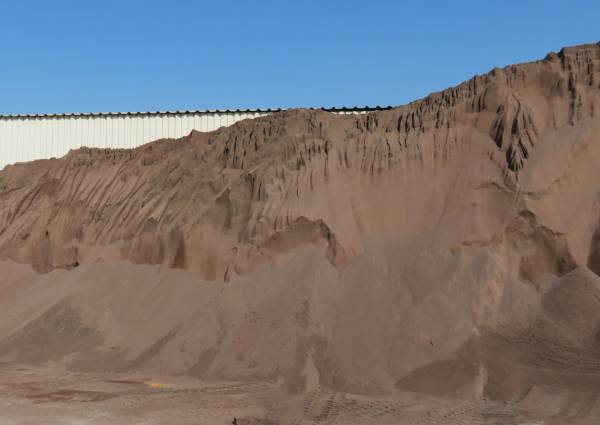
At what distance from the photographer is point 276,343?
42.9 ft

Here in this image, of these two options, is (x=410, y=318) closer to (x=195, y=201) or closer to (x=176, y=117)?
(x=195, y=201)

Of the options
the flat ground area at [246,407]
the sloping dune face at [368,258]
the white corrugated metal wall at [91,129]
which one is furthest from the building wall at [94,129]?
the flat ground area at [246,407]

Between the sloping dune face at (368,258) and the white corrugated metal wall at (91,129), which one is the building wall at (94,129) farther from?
the sloping dune face at (368,258)

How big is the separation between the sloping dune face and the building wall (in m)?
5.53

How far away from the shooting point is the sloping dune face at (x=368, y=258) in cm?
1217

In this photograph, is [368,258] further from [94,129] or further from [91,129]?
[91,129]

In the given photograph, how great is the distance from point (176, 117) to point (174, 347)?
12.7 m

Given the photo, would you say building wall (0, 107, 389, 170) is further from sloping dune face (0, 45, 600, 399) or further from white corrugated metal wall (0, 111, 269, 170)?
sloping dune face (0, 45, 600, 399)

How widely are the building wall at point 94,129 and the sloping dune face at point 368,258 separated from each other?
5533 millimetres

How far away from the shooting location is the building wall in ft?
81.0

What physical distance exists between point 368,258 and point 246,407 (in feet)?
15.4

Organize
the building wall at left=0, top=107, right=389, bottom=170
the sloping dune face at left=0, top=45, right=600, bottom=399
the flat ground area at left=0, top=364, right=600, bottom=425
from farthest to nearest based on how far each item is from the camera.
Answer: the building wall at left=0, top=107, right=389, bottom=170 < the sloping dune face at left=0, top=45, right=600, bottom=399 < the flat ground area at left=0, top=364, right=600, bottom=425

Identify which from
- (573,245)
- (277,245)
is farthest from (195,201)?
(573,245)

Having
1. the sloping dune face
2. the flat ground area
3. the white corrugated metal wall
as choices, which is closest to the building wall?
the white corrugated metal wall
